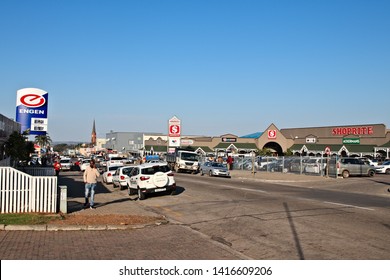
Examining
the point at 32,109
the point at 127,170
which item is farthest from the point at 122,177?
the point at 32,109

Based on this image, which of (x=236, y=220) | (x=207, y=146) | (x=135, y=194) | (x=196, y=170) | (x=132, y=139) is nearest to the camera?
(x=236, y=220)

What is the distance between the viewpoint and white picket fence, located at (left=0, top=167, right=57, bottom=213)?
13.8 metres

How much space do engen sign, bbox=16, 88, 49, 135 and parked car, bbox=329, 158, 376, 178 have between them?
23813 mm

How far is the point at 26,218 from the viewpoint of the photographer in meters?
12.6

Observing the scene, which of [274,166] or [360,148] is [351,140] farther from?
[274,166]

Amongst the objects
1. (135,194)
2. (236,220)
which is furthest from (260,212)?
(135,194)

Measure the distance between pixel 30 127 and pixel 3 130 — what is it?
10.9 metres

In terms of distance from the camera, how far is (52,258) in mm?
8445

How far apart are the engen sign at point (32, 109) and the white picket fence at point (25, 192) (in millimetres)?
20668

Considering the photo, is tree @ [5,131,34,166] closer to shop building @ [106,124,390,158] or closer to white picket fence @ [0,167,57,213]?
white picket fence @ [0,167,57,213]

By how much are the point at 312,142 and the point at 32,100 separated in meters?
51.1

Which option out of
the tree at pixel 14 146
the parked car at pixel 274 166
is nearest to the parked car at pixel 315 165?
the parked car at pixel 274 166

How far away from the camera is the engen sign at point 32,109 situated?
110 feet

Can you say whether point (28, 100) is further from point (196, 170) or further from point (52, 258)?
point (52, 258)
